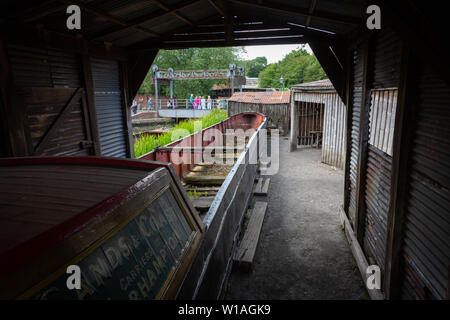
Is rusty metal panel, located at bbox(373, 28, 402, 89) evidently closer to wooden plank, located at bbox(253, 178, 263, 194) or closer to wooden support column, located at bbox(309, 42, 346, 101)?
wooden support column, located at bbox(309, 42, 346, 101)

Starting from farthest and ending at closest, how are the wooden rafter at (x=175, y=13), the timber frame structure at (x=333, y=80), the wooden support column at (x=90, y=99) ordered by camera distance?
1. the wooden support column at (x=90, y=99)
2. the wooden rafter at (x=175, y=13)
3. the timber frame structure at (x=333, y=80)

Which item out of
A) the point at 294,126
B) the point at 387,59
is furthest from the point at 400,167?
the point at 294,126

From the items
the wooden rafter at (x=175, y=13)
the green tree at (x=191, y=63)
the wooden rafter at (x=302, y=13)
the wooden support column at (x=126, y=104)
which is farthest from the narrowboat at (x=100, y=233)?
the green tree at (x=191, y=63)

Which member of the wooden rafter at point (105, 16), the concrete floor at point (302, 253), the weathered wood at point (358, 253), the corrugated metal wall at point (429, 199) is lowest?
the concrete floor at point (302, 253)

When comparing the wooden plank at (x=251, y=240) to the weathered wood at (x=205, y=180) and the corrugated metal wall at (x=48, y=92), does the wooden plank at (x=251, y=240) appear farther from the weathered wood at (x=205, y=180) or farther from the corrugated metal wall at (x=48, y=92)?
the corrugated metal wall at (x=48, y=92)

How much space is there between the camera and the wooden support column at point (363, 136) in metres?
4.17

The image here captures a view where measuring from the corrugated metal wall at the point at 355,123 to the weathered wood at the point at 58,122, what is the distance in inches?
203

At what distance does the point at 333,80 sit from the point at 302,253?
11.4 ft

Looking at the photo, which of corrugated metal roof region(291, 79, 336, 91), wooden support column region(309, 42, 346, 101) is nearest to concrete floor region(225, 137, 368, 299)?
wooden support column region(309, 42, 346, 101)

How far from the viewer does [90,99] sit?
5.79 metres

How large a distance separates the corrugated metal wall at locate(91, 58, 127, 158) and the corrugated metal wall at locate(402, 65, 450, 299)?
5814 millimetres

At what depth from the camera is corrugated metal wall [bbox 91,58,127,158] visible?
6.15 m

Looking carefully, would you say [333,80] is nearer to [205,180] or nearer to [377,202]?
[377,202]
